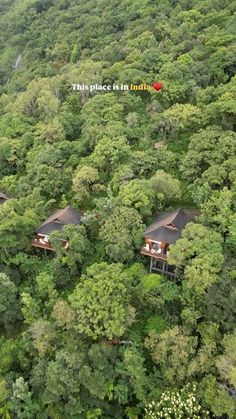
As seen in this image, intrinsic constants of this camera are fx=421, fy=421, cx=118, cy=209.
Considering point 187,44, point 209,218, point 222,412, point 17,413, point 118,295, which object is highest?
point 187,44

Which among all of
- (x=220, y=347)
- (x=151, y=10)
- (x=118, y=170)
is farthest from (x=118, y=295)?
(x=151, y=10)

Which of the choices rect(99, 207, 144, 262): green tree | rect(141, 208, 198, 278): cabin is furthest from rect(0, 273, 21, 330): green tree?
rect(141, 208, 198, 278): cabin

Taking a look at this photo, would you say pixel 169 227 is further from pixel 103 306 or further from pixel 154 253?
pixel 103 306

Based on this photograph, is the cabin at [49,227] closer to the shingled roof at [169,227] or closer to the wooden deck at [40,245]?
the wooden deck at [40,245]

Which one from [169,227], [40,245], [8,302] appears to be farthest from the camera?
[40,245]

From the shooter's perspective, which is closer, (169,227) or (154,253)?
(154,253)

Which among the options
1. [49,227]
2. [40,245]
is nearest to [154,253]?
[49,227]

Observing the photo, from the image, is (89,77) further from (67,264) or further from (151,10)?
(67,264)
